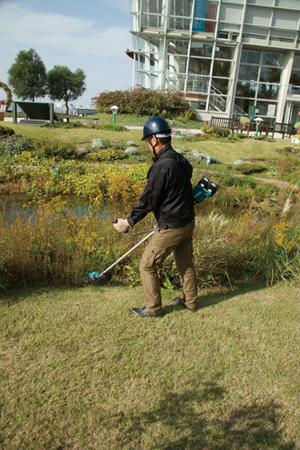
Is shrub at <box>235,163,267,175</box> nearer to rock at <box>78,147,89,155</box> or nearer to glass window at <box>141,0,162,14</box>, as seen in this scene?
rock at <box>78,147,89,155</box>

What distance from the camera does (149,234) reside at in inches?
163

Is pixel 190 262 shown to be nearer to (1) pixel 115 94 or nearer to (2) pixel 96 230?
(2) pixel 96 230

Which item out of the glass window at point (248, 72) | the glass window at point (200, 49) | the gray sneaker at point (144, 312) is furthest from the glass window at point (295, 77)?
the gray sneaker at point (144, 312)

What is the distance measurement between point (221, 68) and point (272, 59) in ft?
15.2

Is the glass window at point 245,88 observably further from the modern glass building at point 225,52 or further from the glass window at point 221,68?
the glass window at point 221,68

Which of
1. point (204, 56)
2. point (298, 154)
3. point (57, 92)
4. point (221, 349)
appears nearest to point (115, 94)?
point (204, 56)

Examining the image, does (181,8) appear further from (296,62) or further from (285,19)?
(296,62)

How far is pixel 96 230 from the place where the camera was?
502 centimetres

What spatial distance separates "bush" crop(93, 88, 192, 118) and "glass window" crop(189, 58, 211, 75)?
455 cm

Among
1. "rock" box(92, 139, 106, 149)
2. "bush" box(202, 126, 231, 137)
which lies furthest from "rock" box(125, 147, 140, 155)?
"bush" box(202, 126, 231, 137)

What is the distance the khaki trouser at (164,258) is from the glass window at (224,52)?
28.4m

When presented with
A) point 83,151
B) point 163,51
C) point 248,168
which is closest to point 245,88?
point 163,51

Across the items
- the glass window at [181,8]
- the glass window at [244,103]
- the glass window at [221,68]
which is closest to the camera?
the glass window at [181,8]

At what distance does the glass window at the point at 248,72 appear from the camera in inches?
1175
